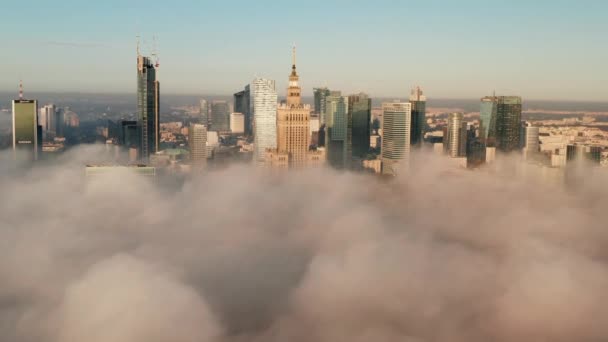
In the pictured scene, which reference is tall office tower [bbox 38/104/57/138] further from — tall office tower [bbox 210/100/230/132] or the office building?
the office building

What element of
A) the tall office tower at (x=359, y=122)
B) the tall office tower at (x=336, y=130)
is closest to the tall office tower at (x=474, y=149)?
the tall office tower at (x=359, y=122)

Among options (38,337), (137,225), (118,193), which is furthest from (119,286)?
(118,193)

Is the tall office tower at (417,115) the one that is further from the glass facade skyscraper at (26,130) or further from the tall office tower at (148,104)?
the glass facade skyscraper at (26,130)

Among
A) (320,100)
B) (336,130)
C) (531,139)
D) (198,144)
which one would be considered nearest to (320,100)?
(320,100)

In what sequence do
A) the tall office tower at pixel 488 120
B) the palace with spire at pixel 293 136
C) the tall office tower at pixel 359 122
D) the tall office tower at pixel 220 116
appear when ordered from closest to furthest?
the tall office tower at pixel 488 120 → the palace with spire at pixel 293 136 → the tall office tower at pixel 359 122 → the tall office tower at pixel 220 116

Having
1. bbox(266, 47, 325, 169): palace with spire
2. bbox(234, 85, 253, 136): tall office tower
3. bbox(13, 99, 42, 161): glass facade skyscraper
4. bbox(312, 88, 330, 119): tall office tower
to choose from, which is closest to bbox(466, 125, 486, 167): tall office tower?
bbox(266, 47, 325, 169): palace with spire

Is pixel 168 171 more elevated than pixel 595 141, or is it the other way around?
pixel 595 141

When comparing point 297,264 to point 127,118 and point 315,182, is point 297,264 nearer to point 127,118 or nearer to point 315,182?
point 315,182
